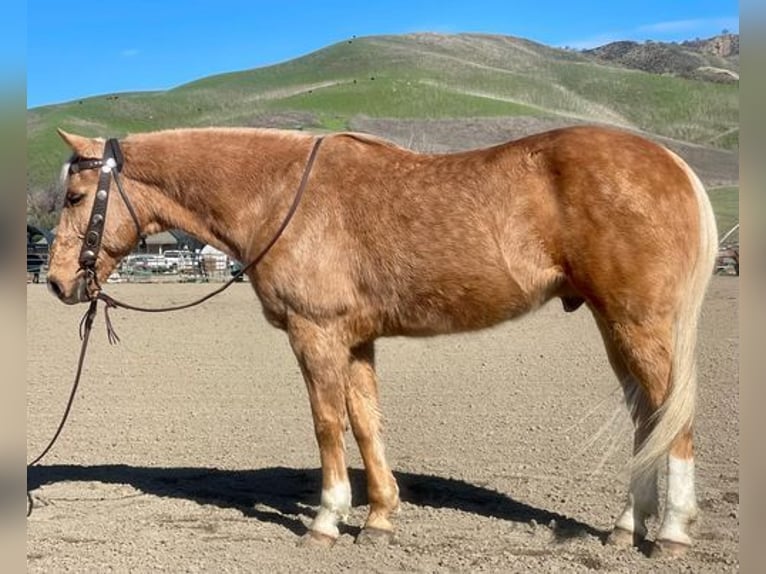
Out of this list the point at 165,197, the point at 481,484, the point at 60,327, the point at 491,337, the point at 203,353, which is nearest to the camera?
the point at 165,197

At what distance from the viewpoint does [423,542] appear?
4.68 metres

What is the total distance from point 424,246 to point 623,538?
189cm

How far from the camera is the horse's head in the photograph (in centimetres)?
495

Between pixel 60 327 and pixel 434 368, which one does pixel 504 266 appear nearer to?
pixel 434 368

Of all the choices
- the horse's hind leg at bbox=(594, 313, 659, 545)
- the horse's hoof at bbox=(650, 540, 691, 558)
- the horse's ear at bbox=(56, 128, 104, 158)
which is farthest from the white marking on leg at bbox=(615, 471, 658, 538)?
the horse's ear at bbox=(56, 128, 104, 158)

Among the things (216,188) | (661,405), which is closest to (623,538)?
(661,405)

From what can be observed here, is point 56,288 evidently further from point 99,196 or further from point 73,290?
point 99,196

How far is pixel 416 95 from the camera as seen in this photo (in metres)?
76.2

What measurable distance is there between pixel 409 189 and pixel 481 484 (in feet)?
7.61

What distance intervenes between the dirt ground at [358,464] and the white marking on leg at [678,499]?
0.15m

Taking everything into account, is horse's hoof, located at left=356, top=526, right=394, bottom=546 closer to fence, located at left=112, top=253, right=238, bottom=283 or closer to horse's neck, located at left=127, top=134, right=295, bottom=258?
horse's neck, located at left=127, top=134, right=295, bottom=258

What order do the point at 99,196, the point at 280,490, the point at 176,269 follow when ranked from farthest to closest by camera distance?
the point at 176,269 → the point at 280,490 → the point at 99,196

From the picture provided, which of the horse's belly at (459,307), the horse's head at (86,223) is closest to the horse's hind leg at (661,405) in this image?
the horse's belly at (459,307)
